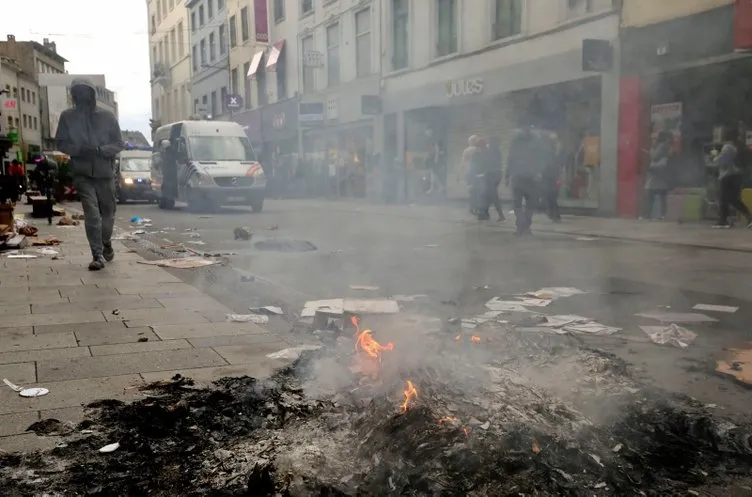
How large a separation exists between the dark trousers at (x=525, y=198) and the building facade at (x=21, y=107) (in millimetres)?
40266

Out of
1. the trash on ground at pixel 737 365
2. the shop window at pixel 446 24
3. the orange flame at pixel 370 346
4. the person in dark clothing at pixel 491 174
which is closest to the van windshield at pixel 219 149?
the person in dark clothing at pixel 491 174

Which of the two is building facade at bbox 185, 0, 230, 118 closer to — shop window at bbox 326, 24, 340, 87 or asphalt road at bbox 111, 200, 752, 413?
shop window at bbox 326, 24, 340, 87

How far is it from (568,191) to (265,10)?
223 inches

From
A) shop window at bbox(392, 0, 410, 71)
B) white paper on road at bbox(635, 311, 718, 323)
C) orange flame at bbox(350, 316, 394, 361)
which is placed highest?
A: shop window at bbox(392, 0, 410, 71)

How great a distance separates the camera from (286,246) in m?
7.03

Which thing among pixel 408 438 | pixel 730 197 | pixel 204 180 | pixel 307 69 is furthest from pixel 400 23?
pixel 204 180

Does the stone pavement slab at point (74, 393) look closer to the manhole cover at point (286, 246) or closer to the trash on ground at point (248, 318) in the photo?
the trash on ground at point (248, 318)

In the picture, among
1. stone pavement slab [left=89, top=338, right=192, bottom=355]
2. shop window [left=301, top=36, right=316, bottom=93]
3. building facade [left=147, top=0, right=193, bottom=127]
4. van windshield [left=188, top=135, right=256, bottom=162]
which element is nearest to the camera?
stone pavement slab [left=89, top=338, right=192, bottom=355]

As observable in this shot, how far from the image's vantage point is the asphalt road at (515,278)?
3.03m

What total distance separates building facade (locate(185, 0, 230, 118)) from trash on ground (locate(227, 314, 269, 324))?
2462cm

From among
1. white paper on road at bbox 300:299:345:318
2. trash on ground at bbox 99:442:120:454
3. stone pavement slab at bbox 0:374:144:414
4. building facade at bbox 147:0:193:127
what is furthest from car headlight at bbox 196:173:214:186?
building facade at bbox 147:0:193:127

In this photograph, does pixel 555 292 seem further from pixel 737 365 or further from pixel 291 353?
A: pixel 291 353

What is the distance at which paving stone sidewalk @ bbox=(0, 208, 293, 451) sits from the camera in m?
2.34

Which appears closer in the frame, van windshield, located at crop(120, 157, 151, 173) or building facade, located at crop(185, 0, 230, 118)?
van windshield, located at crop(120, 157, 151, 173)
